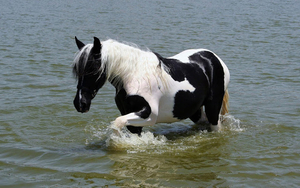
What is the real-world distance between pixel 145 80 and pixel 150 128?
5.82 ft

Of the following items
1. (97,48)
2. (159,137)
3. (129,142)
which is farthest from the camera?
(159,137)

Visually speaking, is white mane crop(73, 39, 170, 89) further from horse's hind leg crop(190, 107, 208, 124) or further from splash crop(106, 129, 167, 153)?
horse's hind leg crop(190, 107, 208, 124)

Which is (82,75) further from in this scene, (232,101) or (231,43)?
(231,43)

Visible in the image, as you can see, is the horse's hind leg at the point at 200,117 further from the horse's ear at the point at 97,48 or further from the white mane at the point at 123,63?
the horse's ear at the point at 97,48

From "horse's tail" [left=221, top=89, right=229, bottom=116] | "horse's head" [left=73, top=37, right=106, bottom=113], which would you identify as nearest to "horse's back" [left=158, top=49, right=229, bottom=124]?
"horse's tail" [left=221, top=89, right=229, bottom=116]

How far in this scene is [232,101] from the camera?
8.82 meters

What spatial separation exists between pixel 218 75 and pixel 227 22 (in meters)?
13.1

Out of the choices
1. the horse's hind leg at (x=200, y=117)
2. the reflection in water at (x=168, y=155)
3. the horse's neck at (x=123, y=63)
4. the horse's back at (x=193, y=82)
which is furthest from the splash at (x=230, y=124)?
the horse's neck at (x=123, y=63)

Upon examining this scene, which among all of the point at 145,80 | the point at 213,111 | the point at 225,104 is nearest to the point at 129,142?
the point at 145,80

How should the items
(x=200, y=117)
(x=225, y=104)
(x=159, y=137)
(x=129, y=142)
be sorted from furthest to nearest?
(x=200, y=117), (x=225, y=104), (x=159, y=137), (x=129, y=142)

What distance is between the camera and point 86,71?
5301mm

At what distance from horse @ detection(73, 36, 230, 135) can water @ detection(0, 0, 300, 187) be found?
46 centimetres

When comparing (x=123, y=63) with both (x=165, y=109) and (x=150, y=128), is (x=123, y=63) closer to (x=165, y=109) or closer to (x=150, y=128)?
(x=165, y=109)

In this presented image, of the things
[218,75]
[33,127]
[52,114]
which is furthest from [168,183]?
[52,114]
